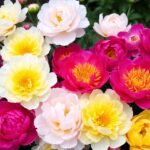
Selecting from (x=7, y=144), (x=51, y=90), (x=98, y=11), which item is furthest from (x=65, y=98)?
(x=98, y=11)

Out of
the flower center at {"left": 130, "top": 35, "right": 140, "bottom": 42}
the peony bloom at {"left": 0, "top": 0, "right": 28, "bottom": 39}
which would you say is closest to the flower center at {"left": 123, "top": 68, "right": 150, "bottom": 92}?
the flower center at {"left": 130, "top": 35, "right": 140, "bottom": 42}

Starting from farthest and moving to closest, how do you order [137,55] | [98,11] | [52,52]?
[98,11], [52,52], [137,55]

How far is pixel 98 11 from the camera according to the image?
224 cm

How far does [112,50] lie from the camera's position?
123 cm

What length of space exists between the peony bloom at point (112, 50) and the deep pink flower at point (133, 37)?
0.02 metres

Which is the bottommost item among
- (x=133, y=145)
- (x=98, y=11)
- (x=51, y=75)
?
(x=98, y=11)

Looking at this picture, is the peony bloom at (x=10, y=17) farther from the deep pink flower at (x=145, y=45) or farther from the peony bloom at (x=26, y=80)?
the deep pink flower at (x=145, y=45)

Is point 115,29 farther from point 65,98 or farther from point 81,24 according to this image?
point 65,98

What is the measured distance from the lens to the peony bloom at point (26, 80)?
3.76ft

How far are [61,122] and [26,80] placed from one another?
149 millimetres

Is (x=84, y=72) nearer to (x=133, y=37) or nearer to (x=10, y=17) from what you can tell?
(x=133, y=37)

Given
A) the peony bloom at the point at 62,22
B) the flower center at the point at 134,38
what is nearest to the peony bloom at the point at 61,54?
the peony bloom at the point at 62,22

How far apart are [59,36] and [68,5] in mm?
92

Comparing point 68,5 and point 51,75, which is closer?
point 51,75
